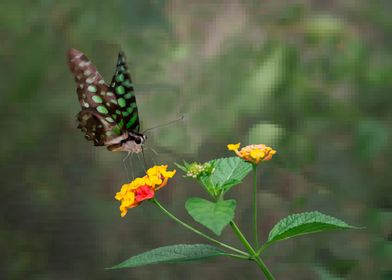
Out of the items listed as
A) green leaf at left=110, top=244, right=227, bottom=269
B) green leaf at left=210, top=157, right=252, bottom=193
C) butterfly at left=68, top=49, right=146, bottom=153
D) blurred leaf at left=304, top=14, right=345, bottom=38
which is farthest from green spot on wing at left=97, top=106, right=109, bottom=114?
blurred leaf at left=304, top=14, right=345, bottom=38

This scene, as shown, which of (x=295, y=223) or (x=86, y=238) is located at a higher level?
(x=86, y=238)

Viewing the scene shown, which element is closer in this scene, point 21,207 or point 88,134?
point 88,134

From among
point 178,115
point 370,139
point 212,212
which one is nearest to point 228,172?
point 212,212

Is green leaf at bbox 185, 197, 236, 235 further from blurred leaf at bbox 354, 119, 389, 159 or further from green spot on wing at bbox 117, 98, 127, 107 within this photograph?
blurred leaf at bbox 354, 119, 389, 159

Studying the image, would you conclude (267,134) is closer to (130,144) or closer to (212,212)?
(130,144)

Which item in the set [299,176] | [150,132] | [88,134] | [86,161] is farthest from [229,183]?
[86,161]

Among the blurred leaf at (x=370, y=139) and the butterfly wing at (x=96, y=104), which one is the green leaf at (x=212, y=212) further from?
the blurred leaf at (x=370, y=139)

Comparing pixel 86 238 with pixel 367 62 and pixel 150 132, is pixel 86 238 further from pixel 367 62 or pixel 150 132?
pixel 367 62

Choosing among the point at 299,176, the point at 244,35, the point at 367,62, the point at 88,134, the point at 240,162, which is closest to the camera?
the point at 240,162
